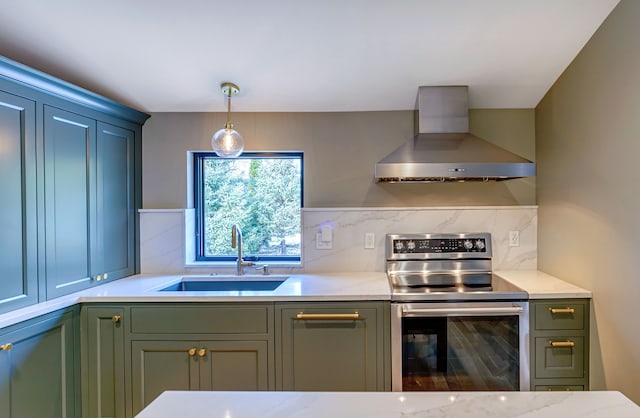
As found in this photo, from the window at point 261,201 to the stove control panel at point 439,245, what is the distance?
0.72m

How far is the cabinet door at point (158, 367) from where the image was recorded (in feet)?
6.09

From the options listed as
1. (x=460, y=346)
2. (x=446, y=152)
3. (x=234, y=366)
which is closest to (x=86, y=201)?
(x=234, y=366)

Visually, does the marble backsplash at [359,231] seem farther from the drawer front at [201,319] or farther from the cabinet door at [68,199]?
the drawer front at [201,319]

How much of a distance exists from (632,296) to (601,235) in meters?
0.32

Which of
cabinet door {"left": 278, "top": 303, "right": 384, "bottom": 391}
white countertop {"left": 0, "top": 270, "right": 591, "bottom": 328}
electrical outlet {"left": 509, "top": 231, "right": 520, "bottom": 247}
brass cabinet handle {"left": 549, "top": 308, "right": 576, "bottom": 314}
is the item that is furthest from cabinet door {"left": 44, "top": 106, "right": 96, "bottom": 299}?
electrical outlet {"left": 509, "top": 231, "right": 520, "bottom": 247}

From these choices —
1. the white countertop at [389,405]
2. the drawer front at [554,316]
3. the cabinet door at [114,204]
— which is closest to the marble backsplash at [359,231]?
the cabinet door at [114,204]

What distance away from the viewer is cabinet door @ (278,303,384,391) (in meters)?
1.83

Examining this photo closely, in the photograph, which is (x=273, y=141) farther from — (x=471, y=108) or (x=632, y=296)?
(x=632, y=296)

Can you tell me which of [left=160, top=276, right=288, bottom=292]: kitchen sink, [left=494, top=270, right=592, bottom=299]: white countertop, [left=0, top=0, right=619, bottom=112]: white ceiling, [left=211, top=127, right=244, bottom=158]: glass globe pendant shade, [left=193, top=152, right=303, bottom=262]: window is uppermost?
[left=0, top=0, right=619, bottom=112]: white ceiling

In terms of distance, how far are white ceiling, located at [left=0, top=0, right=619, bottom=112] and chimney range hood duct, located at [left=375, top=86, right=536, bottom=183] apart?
12cm

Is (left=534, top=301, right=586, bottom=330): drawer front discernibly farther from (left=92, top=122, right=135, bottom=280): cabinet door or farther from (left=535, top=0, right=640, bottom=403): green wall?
(left=92, top=122, right=135, bottom=280): cabinet door

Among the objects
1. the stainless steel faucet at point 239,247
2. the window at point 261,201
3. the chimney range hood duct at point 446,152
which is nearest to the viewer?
the chimney range hood duct at point 446,152

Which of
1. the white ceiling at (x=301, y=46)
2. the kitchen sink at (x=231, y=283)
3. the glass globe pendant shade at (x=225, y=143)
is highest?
the white ceiling at (x=301, y=46)

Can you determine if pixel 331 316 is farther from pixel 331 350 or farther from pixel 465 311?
pixel 465 311
